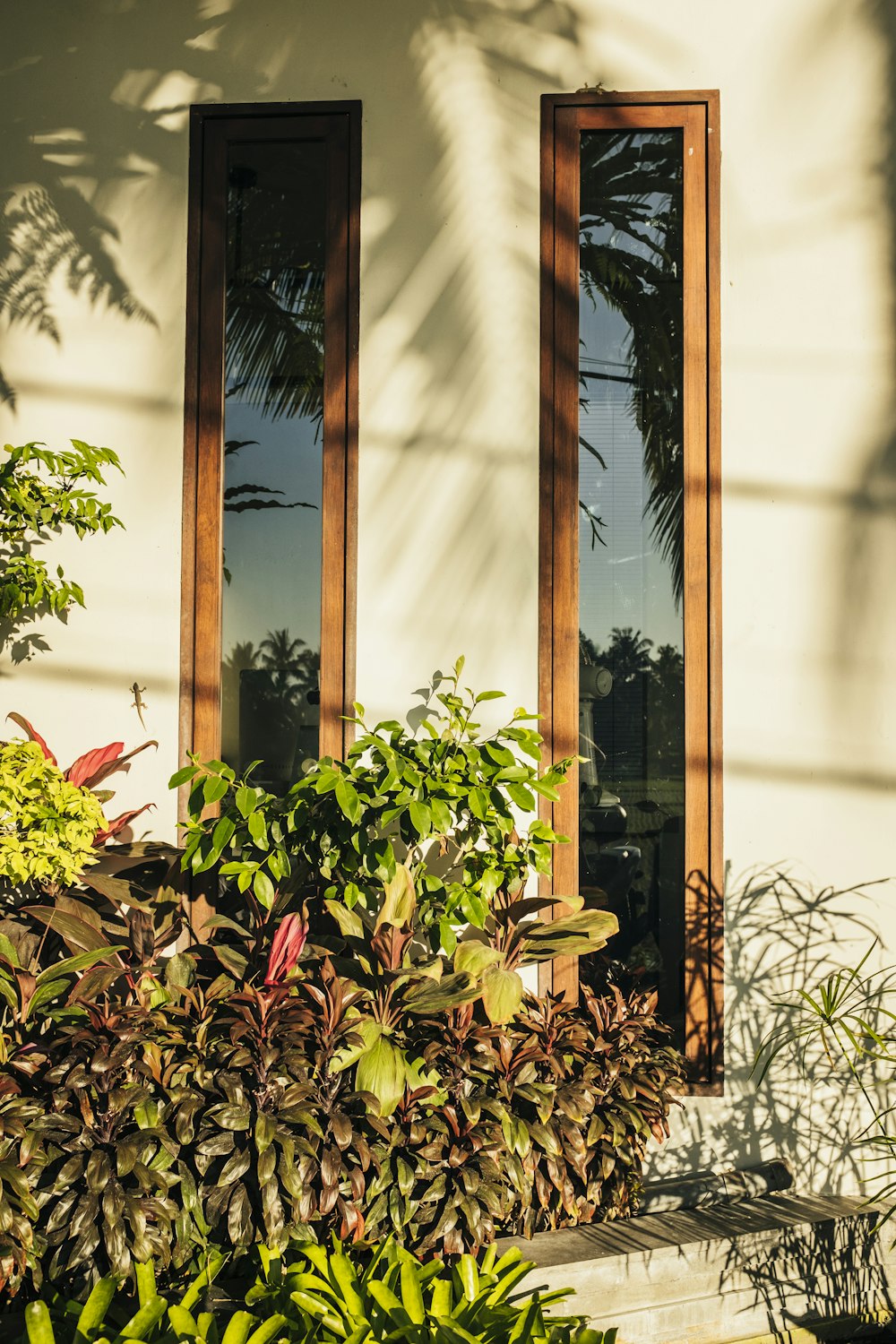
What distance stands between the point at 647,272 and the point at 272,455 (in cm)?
132

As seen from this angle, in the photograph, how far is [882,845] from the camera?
10.0 feet

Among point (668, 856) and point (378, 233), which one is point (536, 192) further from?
point (668, 856)

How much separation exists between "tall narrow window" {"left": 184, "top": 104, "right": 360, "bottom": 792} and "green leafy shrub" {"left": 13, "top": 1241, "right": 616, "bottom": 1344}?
1.46 meters

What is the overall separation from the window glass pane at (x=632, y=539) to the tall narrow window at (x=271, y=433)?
0.76 metres

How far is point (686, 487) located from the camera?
315 cm

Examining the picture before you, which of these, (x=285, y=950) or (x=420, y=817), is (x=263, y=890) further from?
(x=420, y=817)

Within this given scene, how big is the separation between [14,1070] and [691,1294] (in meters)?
1.70

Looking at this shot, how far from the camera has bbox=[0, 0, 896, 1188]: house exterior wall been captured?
3084 mm

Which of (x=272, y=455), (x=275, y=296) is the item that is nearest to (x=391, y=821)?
(x=272, y=455)

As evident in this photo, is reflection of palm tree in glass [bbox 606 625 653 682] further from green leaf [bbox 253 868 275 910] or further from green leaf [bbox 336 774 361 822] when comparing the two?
green leaf [bbox 253 868 275 910]

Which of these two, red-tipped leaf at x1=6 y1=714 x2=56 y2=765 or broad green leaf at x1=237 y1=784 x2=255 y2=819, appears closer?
broad green leaf at x1=237 y1=784 x2=255 y2=819

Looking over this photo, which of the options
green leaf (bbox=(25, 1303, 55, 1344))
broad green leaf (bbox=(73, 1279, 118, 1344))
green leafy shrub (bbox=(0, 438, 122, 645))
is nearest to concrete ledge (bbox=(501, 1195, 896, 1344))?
broad green leaf (bbox=(73, 1279, 118, 1344))

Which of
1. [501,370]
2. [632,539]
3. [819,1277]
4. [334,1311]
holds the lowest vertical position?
[819,1277]

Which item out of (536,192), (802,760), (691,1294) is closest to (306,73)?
(536,192)
